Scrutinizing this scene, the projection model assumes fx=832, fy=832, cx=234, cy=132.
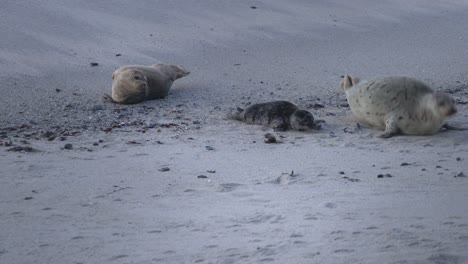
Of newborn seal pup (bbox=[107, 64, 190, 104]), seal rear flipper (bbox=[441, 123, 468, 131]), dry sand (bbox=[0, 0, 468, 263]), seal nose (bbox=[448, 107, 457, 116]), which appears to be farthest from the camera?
newborn seal pup (bbox=[107, 64, 190, 104])

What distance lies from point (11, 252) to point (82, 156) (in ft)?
7.23

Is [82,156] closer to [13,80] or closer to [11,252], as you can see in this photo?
[11,252]

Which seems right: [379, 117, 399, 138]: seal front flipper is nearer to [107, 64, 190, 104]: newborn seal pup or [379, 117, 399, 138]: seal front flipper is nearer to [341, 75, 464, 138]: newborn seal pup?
[341, 75, 464, 138]: newborn seal pup

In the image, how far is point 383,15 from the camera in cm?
1285

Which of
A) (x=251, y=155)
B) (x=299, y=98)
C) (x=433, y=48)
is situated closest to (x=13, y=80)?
(x=299, y=98)

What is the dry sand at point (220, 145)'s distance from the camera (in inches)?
161

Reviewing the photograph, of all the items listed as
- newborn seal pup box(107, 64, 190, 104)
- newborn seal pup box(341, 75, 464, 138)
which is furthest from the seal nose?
newborn seal pup box(107, 64, 190, 104)

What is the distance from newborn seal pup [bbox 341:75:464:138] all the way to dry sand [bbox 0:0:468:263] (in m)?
0.18

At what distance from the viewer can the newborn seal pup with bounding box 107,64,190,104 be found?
8359 millimetres

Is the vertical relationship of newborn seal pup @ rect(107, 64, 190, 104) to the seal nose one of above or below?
below

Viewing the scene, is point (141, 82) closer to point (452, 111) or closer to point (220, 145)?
point (220, 145)

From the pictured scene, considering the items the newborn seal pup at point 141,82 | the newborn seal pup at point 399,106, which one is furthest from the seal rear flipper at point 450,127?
the newborn seal pup at point 141,82

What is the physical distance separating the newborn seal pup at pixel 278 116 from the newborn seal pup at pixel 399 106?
0.52 meters

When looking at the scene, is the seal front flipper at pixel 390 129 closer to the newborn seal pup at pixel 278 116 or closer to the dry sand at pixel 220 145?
the dry sand at pixel 220 145
